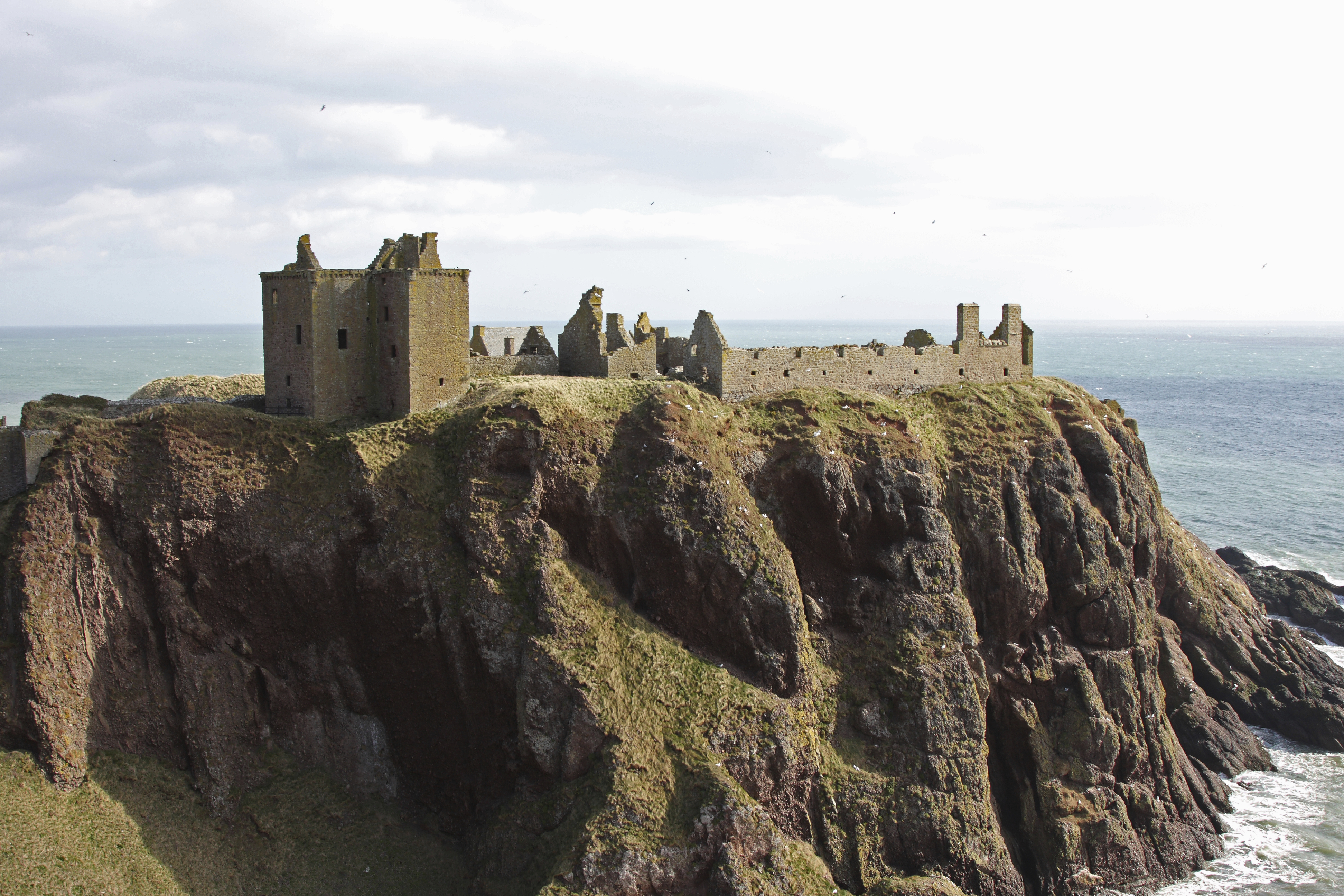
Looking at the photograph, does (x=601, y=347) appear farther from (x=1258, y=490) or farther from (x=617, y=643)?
(x=1258, y=490)

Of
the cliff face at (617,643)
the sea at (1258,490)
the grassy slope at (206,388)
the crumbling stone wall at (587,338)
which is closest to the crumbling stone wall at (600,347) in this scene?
the crumbling stone wall at (587,338)

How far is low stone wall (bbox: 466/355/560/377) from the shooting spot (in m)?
43.5

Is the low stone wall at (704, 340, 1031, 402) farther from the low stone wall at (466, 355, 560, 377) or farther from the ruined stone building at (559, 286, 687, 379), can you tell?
the low stone wall at (466, 355, 560, 377)

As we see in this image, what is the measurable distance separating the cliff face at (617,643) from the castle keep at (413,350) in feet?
7.07

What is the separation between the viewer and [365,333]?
40.2 m

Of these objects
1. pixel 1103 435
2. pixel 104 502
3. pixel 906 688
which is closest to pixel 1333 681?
pixel 1103 435

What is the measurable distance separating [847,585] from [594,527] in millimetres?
10040

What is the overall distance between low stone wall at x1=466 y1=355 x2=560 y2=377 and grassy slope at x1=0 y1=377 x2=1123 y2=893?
85.9 inches

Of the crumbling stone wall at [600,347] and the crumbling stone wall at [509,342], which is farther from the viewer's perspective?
the crumbling stone wall at [509,342]

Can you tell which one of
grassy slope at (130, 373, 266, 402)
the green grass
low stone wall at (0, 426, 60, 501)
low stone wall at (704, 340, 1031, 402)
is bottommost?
the green grass

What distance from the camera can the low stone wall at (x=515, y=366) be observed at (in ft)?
143

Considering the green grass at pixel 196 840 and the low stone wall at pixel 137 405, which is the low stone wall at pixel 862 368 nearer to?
the low stone wall at pixel 137 405

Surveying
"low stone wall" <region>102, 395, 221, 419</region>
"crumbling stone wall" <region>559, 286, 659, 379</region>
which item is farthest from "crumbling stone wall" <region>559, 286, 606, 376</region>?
"low stone wall" <region>102, 395, 221, 419</region>

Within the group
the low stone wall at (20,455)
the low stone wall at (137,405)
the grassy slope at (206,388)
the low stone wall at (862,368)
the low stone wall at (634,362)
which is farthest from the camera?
the low stone wall at (634,362)
